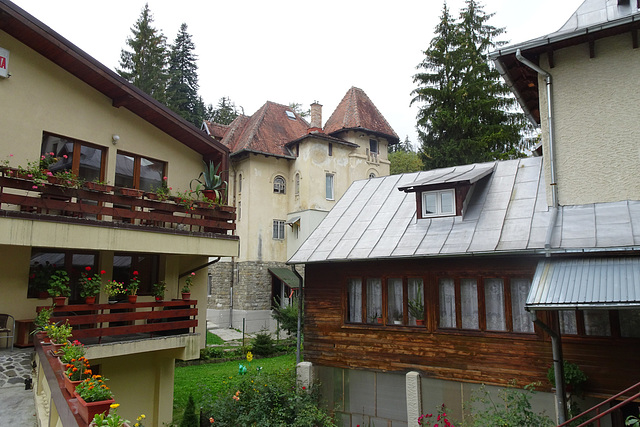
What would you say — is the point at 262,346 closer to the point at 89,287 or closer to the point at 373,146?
the point at 89,287

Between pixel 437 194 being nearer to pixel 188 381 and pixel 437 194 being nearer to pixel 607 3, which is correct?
pixel 607 3

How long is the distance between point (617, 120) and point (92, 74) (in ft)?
39.4

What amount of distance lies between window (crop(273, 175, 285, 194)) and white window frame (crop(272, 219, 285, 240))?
203cm

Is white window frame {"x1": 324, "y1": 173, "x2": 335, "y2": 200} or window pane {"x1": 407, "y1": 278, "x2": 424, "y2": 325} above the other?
white window frame {"x1": 324, "y1": 173, "x2": 335, "y2": 200}

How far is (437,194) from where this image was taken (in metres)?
12.4

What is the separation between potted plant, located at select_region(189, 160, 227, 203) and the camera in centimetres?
1378

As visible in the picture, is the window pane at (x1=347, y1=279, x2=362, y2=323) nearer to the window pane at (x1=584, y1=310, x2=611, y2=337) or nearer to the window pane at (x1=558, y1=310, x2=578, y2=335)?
the window pane at (x1=558, y1=310, x2=578, y2=335)

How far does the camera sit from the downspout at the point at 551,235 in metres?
8.93

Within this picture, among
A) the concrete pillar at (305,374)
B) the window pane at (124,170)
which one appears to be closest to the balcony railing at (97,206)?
the window pane at (124,170)

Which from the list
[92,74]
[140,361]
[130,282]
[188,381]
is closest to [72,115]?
[92,74]

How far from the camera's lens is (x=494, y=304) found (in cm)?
1065

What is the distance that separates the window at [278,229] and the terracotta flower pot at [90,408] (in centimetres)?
2688

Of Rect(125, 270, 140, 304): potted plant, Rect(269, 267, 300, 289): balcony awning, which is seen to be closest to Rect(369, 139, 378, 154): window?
Rect(269, 267, 300, 289): balcony awning

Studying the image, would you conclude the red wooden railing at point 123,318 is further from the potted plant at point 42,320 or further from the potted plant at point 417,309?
the potted plant at point 417,309
